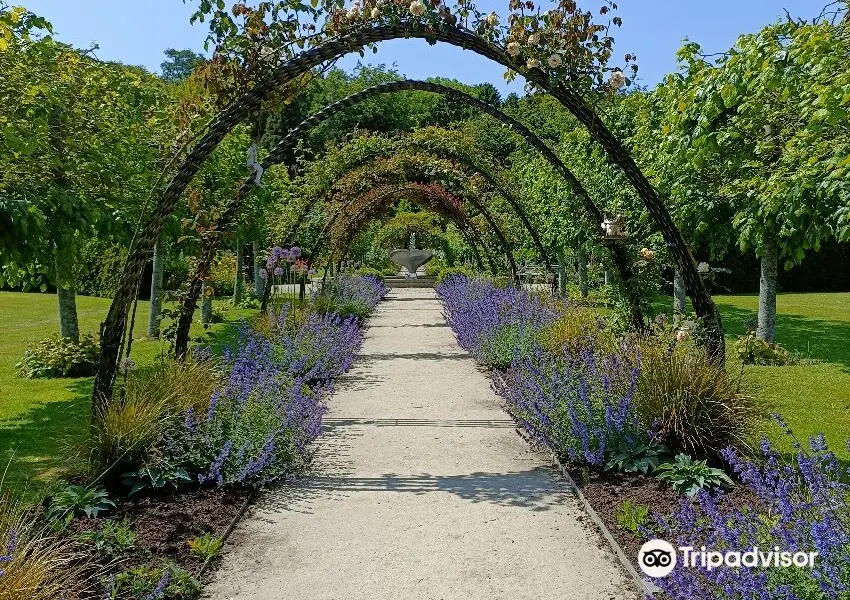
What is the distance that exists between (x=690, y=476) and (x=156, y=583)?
111 inches

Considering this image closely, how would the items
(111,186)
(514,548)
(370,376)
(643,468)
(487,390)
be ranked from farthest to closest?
(370,376), (487,390), (111,186), (643,468), (514,548)

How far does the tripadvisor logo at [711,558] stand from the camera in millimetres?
2289

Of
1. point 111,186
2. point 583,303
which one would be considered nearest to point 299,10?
point 111,186

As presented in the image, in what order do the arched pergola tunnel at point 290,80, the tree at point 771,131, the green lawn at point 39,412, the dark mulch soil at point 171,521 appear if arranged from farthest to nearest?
1. the green lawn at point 39,412
2. the arched pergola tunnel at point 290,80
3. the tree at point 771,131
4. the dark mulch soil at point 171,521

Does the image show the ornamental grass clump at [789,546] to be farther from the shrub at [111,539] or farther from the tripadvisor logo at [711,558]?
the shrub at [111,539]

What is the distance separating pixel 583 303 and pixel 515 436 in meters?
3.93

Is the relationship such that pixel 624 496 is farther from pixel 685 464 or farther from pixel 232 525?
pixel 232 525

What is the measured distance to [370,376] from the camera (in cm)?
855

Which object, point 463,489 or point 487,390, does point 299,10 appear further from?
point 487,390

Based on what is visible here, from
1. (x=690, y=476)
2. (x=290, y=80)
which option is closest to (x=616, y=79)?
(x=290, y=80)

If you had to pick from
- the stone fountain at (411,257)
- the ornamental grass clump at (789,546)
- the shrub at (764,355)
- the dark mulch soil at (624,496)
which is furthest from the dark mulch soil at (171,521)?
the stone fountain at (411,257)

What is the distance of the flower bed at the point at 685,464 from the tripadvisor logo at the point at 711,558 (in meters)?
0.02

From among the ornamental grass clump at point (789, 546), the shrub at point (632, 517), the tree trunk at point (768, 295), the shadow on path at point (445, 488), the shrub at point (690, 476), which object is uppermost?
the tree trunk at point (768, 295)

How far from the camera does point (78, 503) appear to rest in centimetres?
354
